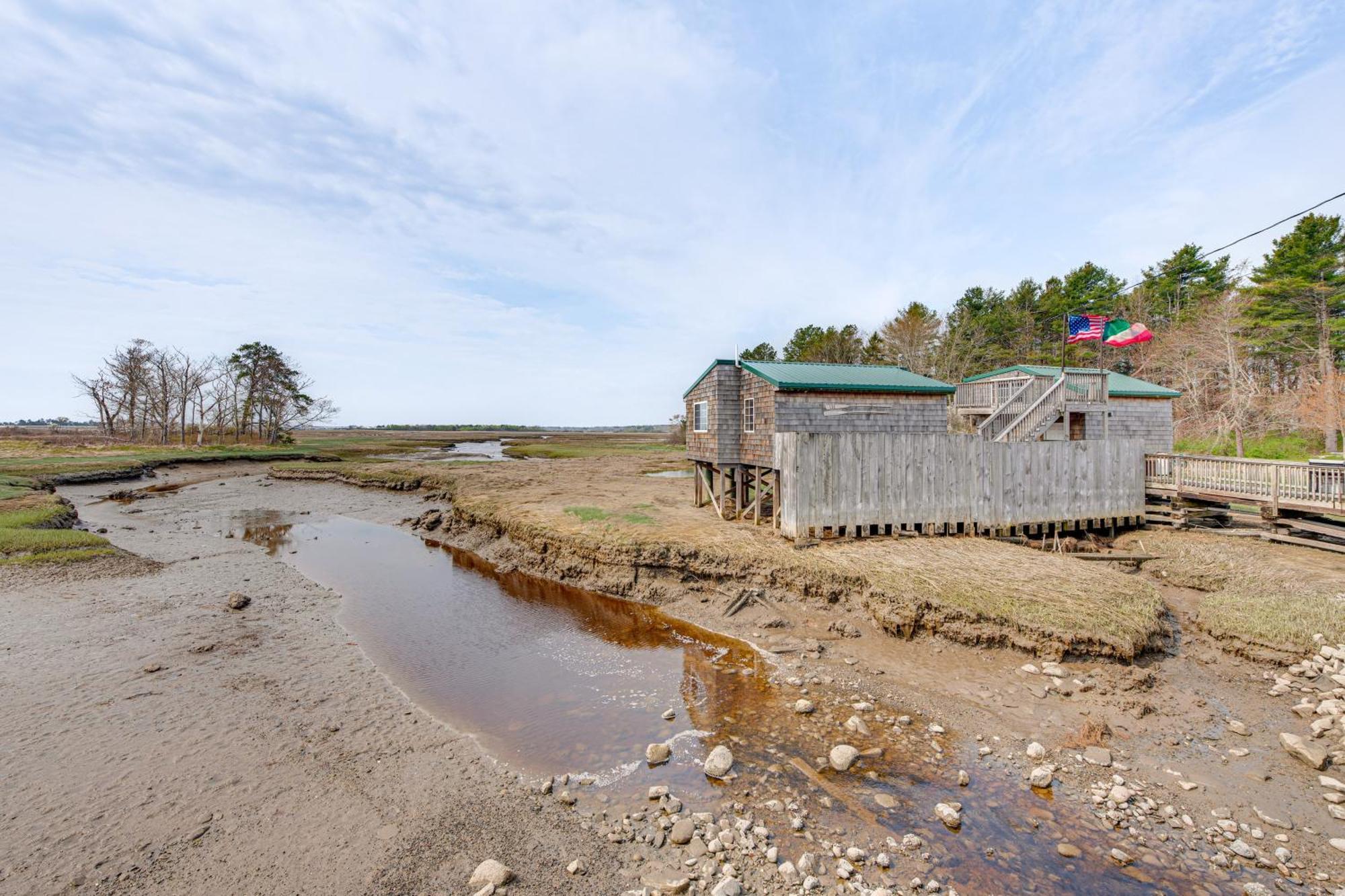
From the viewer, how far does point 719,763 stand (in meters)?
6.23

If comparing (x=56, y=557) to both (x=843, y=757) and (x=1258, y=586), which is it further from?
(x=1258, y=586)

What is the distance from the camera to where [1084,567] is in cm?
1118

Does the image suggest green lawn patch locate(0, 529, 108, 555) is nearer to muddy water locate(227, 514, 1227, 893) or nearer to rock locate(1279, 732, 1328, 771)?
muddy water locate(227, 514, 1227, 893)

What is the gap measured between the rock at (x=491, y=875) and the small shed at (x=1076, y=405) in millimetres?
20720

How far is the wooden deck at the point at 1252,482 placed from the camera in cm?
1334

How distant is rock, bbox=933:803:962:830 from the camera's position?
525 cm

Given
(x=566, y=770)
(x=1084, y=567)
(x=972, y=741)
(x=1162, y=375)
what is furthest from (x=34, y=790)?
(x=1162, y=375)

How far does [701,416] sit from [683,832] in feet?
55.0

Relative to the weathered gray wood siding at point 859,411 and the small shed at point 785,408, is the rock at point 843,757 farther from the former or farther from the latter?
the weathered gray wood siding at point 859,411

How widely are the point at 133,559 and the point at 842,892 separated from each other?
19.3m

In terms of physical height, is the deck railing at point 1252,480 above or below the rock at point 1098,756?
above

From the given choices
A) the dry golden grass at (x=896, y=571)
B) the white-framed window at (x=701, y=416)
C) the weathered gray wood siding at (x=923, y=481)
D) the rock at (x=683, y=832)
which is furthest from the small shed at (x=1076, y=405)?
the rock at (x=683, y=832)

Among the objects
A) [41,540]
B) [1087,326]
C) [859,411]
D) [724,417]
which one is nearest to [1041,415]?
[1087,326]

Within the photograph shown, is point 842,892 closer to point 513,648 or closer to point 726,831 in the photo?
point 726,831
